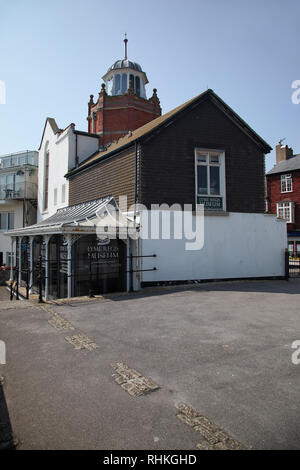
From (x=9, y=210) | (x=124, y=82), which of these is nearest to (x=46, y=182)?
(x=9, y=210)

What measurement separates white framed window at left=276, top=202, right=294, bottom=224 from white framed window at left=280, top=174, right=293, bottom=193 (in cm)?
151

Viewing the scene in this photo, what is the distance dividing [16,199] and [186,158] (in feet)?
68.3

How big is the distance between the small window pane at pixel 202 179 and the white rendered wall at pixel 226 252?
1.45 metres

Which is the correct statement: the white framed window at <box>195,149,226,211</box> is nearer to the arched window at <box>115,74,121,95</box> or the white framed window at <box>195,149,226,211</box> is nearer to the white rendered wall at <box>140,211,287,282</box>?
the white rendered wall at <box>140,211,287,282</box>

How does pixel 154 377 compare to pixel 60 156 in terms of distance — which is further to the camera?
A: pixel 60 156

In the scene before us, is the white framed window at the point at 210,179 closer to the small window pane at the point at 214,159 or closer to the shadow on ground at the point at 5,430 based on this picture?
the small window pane at the point at 214,159

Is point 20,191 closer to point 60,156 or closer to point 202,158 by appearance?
point 60,156

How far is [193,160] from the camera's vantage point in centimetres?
1402

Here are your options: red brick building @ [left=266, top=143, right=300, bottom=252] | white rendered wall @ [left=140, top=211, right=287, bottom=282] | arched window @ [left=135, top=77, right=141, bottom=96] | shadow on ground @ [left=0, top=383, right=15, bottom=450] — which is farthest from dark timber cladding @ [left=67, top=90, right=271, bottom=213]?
red brick building @ [left=266, top=143, right=300, bottom=252]

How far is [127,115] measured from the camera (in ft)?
84.2

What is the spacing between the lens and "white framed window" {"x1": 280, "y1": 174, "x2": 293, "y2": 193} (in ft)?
111

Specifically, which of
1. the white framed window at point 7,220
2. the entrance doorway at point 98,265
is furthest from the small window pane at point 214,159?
the white framed window at point 7,220

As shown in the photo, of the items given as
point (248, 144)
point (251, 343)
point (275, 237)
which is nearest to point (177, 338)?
point (251, 343)
